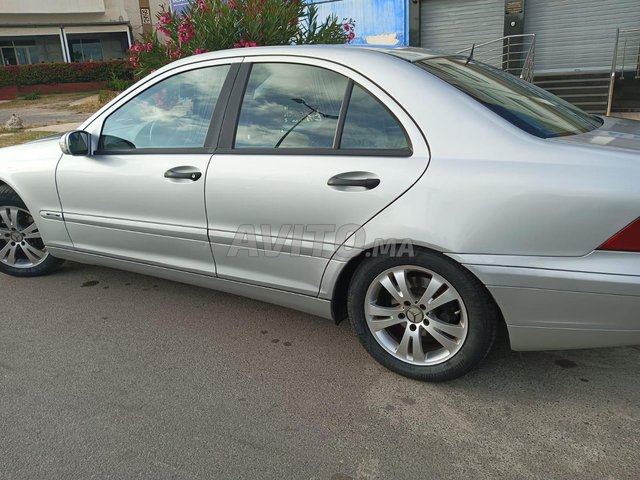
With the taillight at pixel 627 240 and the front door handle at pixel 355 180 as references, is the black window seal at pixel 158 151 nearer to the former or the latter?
the front door handle at pixel 355 180

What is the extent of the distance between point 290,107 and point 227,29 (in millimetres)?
3141

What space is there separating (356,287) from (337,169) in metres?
0.60

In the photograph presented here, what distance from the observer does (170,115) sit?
3.41 m

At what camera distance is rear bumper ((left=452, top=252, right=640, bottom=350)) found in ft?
7.15

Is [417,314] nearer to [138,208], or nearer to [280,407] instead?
[280,407]

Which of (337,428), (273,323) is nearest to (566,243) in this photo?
(337,428)

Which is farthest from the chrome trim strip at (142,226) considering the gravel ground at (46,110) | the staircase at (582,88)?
the gravel ground at (46,110)

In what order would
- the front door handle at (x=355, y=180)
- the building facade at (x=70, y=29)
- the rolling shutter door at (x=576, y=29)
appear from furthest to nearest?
the building facade at (x=70, y=29) → the rolling shutter door at (x=576, y=29) → the front door handle at (x=355, y=180)

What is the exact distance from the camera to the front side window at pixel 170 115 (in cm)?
322

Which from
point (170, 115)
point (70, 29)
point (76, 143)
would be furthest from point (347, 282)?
point (70, 29)

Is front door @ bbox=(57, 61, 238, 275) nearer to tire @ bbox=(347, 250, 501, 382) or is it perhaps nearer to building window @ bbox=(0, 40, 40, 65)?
tire @ bbox=(347, 250, 501, 382)

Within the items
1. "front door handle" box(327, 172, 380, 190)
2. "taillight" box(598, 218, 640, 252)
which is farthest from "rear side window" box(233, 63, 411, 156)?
"taillight" box(598, 218, 640, 252)

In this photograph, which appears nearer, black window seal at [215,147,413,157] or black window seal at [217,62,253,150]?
black window seal at [215,147,413,157]

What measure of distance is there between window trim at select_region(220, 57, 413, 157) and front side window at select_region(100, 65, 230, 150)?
0.45 ft
